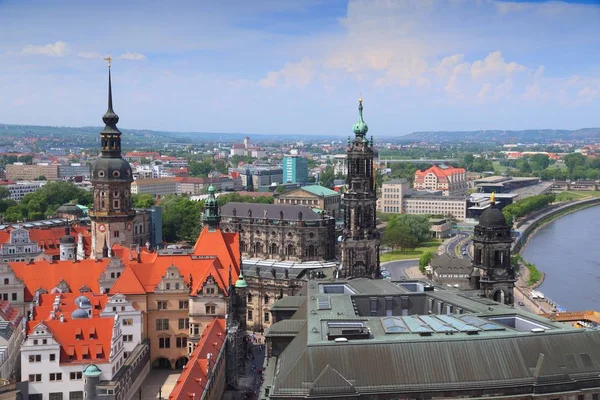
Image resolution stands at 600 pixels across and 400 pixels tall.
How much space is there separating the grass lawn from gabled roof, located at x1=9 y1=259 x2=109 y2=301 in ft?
202

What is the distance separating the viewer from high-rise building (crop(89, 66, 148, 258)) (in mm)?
68375

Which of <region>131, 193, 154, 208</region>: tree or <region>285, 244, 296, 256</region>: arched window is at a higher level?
<region>285, 244, 296, 256</region>: arched window

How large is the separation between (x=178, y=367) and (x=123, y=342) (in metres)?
5.43

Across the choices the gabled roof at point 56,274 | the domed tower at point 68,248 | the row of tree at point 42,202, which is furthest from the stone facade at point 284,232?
the row of tree at point 42,202

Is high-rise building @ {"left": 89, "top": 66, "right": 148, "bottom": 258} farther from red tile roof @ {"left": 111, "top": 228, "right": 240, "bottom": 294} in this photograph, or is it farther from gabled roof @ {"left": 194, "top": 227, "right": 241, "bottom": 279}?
gabled roof @ {"left": 194, "top": 227, "right": 241, "bottom": 279}

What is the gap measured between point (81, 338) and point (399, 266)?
6766 centimetres

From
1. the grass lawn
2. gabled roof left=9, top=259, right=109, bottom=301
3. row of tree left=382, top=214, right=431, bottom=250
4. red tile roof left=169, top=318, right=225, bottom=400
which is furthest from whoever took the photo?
row of tree left=382, top=214, right=431, bottom=250

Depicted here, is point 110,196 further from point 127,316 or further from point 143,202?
point 143,202

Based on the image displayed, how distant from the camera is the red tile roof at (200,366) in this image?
123 feet

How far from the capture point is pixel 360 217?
63.4 meters

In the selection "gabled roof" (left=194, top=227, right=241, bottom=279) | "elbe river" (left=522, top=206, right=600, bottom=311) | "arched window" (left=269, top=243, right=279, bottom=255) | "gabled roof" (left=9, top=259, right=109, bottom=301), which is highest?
"gabled roof" (left=194, top=227, right=241, bottom=279)

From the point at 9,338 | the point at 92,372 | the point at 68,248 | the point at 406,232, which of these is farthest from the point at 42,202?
the point at 92,372

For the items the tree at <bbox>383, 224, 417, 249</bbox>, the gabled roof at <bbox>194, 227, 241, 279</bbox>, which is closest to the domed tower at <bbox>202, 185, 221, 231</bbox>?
the gabled roof at <bbox>194, 227, 241, 279</bbox>

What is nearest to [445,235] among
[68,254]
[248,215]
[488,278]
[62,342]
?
[248,215]
